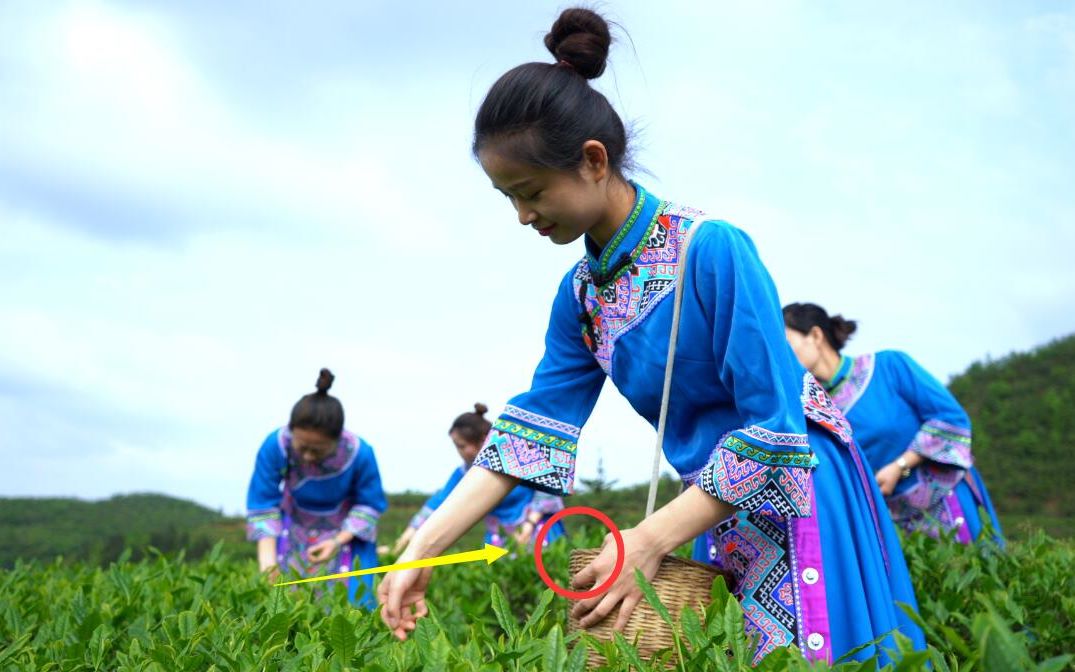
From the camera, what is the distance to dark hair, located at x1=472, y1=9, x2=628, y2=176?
6.75 ft

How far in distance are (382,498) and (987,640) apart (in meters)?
5.51

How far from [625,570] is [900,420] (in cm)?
407

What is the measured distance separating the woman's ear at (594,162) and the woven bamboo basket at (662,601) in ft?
2.43

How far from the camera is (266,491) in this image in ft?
20.4

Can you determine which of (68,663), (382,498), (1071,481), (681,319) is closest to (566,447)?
(681,319)

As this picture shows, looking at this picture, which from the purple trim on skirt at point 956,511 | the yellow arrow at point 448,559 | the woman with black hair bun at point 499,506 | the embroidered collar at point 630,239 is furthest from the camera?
the woman with black hair bun at point 499,506

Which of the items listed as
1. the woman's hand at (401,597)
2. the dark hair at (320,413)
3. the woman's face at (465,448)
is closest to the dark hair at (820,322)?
the dark hair at (320,413)

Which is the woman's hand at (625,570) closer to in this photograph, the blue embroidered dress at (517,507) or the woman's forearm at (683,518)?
the woman's forearm at (683,518)

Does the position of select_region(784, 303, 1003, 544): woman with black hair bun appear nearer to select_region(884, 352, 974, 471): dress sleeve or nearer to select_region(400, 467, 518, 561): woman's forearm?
select_region(884, 352, 974, 471): dress sleeve

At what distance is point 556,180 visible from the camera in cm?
206

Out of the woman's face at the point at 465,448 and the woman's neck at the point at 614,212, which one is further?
the woman's face at the point at 465,448

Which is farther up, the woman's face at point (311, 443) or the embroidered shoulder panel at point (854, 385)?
the embroidered shoulder panel at point (854, 385)

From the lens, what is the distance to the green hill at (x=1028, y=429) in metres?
12.2

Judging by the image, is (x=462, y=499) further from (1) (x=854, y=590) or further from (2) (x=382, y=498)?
(2) (x=382, y=498)
